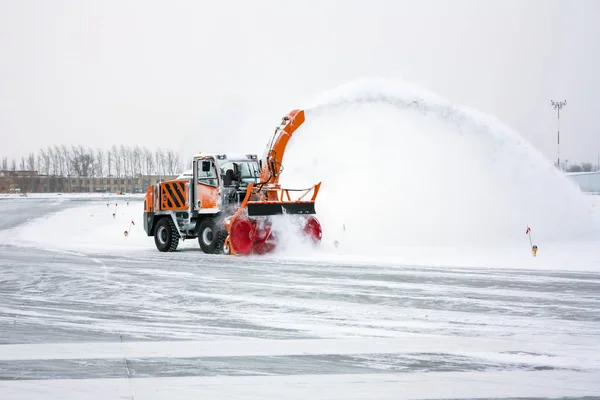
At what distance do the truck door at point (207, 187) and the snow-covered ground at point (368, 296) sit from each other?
1527 mm

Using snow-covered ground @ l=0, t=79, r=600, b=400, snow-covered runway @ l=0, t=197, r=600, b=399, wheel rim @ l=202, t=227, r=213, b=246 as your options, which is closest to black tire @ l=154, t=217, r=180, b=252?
snow-covered ground @ l=0, t=79, r=600, b=400

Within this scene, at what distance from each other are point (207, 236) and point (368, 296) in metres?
9.81

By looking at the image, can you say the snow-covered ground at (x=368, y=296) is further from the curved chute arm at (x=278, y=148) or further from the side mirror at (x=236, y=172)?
the side mirror at (x=236, y=172)

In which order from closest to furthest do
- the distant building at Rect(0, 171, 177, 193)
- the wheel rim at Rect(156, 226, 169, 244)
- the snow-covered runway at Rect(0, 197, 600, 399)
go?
1. the snow-covered runway at Rect(0, 197, 600, 399)
2. the wheel rim at Rect(156, 226, 169, 244)
3. the distant building at Rect(0, 171, 177, 193)

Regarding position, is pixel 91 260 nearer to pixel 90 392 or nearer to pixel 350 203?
pixel 350 203

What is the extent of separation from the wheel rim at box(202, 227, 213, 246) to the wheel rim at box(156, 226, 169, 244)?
2067 millimetres

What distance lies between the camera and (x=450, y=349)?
7789 millimetres

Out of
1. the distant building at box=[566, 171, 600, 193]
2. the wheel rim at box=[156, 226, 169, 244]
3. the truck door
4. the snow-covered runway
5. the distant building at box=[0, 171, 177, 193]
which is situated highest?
the distant building at box=[0, 171, 177, 193]

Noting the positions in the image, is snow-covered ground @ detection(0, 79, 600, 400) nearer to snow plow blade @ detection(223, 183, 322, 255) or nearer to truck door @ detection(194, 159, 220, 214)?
snow plow blade @ detection(223, 183, 322, 255)

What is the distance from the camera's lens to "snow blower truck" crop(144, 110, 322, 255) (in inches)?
755

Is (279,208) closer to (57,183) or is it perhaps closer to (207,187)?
(207,187)

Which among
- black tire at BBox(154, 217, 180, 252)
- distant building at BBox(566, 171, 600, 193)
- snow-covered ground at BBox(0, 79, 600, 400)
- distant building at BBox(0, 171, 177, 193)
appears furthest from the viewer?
distant building at BBox(0, 171, 177, 193)

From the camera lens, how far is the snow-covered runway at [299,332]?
20.7 feet

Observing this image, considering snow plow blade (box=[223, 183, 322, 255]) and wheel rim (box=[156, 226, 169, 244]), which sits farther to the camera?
wheel rim (box=[156, 226, 169, 244])
